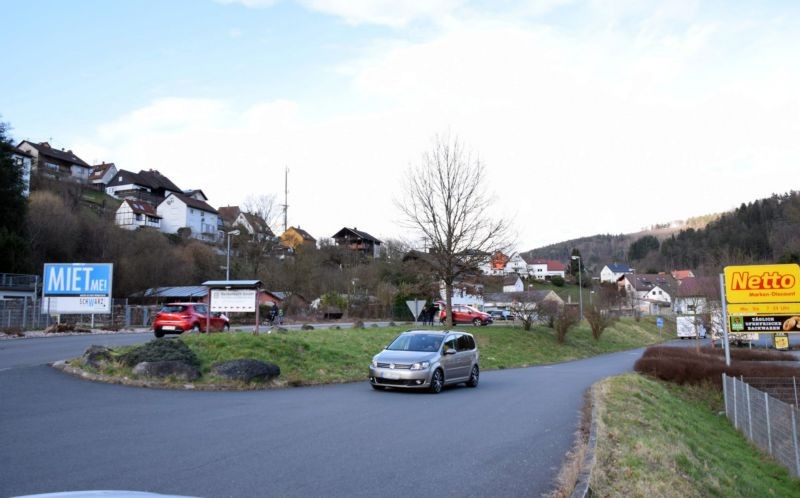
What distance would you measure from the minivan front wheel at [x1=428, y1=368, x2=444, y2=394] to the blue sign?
83.4 ft

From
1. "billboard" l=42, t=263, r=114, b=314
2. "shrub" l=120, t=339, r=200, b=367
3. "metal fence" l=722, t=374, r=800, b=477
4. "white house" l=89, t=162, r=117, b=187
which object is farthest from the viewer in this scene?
"white house" l=89, t=162, r=117, b=187

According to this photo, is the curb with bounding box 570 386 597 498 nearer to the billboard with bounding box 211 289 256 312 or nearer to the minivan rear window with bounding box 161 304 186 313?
the billboard with bounding box 211 289 256 312

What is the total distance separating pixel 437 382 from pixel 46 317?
1234 inches

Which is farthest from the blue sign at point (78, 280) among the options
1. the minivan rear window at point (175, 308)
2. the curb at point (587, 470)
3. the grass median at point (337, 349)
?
the curb at point (587, 470)

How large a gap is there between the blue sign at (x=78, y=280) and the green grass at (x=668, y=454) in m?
Answer: 28.2

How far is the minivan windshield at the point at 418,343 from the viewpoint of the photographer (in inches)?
683

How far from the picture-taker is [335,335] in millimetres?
26297

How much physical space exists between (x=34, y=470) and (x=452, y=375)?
11.8 metres

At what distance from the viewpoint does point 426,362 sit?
634 inches

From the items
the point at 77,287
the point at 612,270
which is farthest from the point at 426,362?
the point at 612,270

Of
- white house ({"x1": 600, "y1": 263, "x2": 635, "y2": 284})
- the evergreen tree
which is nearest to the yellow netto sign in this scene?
the evergreen tree

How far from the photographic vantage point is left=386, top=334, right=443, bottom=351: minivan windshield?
17344mm

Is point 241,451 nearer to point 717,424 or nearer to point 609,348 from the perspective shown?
point 717,424

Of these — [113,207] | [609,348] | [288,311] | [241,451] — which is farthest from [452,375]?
[113,207]
